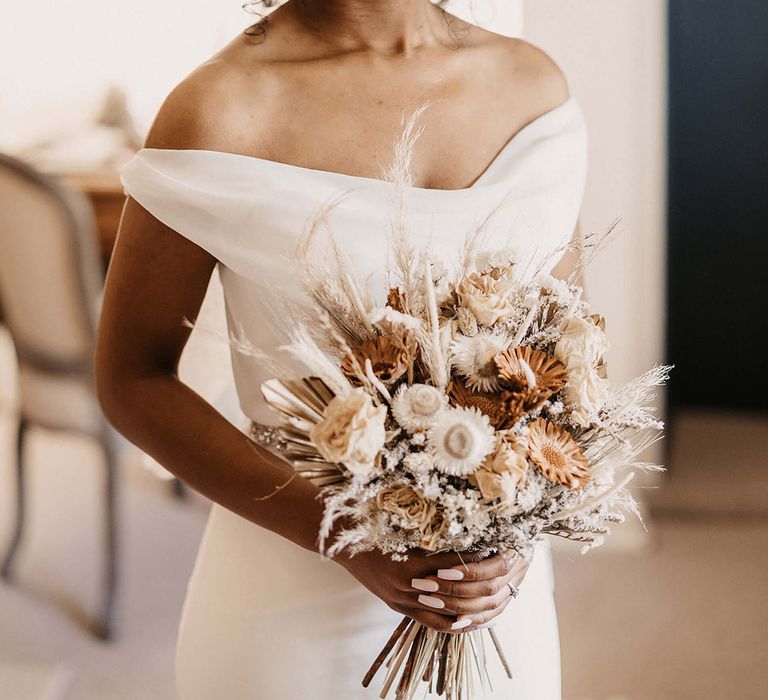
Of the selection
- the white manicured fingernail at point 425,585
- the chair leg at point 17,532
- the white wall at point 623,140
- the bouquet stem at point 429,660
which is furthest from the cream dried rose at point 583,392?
the chair leg at point 17,532

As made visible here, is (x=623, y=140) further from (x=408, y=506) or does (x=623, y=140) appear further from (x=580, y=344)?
(x=408, y=506)

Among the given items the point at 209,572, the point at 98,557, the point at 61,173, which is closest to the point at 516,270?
the point at 209,572

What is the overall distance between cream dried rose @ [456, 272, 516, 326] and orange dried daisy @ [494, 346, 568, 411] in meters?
0.04

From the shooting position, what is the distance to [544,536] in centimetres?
93

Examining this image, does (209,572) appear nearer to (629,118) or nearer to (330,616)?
(330,616)

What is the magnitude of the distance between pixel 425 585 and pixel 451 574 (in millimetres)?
35

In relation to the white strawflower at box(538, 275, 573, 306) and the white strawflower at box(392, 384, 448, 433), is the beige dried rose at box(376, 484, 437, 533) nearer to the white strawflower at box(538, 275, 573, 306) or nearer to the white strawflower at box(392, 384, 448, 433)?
the white strawflower at box(392, 384, 448, 433)

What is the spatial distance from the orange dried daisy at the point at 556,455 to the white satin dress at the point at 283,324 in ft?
0.86

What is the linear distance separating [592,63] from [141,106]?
5.72 ft

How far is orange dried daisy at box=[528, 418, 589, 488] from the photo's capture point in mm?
778

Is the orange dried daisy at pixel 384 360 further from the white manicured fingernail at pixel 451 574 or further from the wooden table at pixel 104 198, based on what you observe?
the wooden table at pixel 104 198

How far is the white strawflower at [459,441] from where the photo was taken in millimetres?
760

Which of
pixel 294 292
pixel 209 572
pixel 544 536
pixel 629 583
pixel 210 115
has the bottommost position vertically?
pixel 629 583

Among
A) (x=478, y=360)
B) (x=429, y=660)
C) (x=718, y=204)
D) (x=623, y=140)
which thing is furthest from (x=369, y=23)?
(x=718, y=204)
